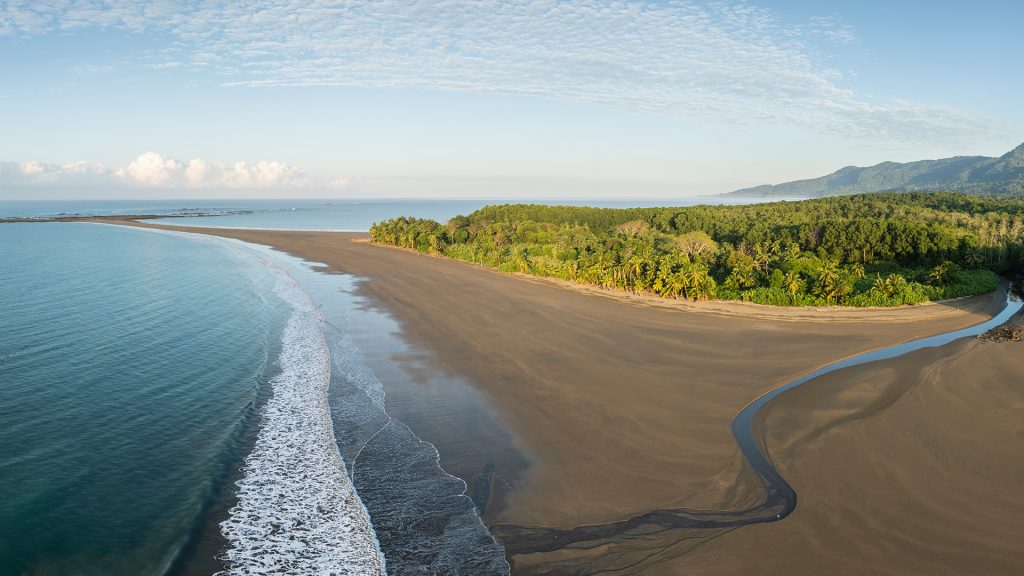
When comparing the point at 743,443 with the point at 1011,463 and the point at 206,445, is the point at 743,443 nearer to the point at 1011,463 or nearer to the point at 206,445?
the point at 1011,463

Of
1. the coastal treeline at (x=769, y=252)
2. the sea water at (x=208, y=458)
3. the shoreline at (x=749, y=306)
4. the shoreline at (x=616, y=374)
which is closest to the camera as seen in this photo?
the sea water at (x=208, y=458)

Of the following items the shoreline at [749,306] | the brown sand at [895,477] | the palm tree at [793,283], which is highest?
the palm tree at [793,283]

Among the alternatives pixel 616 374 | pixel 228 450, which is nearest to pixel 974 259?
pixel 616 374

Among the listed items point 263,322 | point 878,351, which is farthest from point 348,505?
point 878,351

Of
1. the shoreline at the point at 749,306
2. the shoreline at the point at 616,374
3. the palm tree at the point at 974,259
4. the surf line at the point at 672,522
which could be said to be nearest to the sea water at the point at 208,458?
the surf line at the point at 672,522

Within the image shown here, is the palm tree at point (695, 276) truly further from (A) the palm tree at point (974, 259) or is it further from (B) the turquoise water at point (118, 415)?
(B) the turquoise water at point (118, 415)
